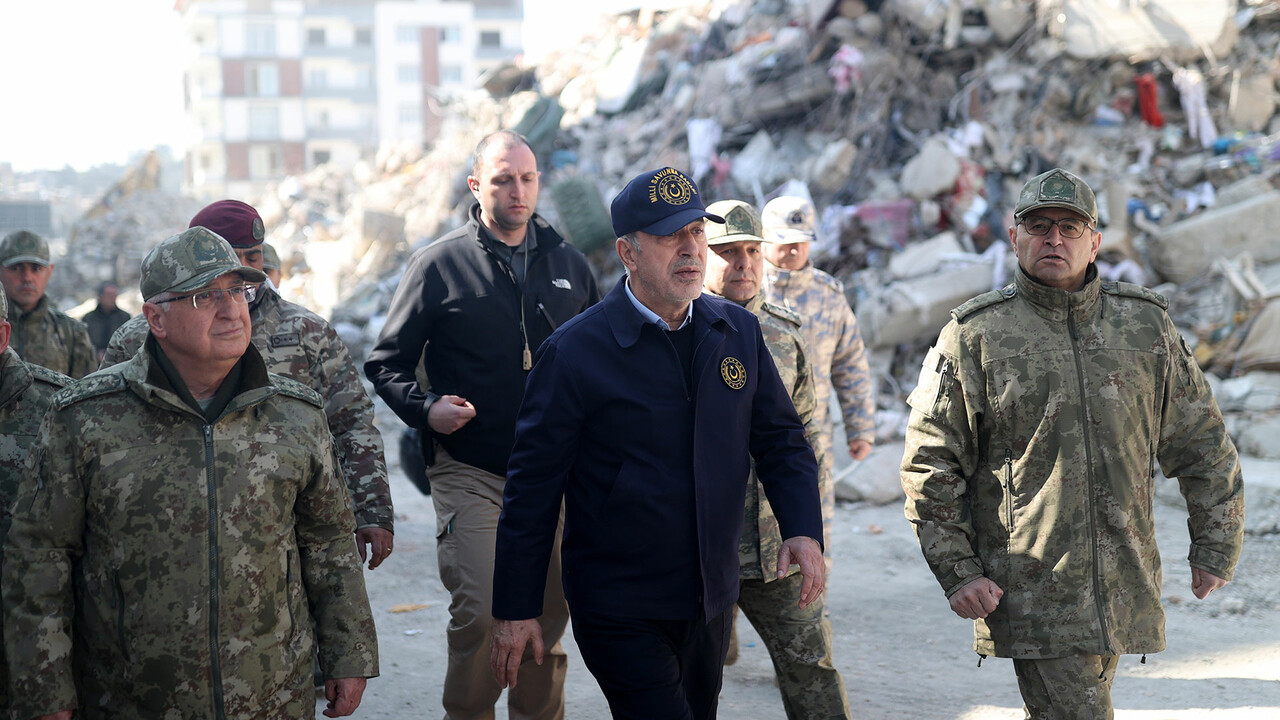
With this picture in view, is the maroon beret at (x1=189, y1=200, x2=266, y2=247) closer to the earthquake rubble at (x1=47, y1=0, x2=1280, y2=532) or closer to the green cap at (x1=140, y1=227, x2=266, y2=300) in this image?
the green cap at (x1=140, y1=227, x2=266, y2=300)

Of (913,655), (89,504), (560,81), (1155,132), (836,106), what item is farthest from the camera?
(560,81)

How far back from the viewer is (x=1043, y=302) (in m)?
Result: 3.16

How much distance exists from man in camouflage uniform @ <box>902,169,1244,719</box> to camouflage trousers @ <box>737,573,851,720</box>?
1.94ft

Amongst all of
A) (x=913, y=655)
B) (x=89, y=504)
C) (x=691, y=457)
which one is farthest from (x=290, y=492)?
(x=913, y=655)

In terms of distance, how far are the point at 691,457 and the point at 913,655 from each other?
3.14 meters

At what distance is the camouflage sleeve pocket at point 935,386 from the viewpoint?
319 centimetres

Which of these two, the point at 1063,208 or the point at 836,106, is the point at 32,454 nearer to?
the point at 1063,208

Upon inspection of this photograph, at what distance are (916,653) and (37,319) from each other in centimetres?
522

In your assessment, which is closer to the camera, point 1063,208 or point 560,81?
point 1063,208

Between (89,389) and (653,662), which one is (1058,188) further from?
(89,389)

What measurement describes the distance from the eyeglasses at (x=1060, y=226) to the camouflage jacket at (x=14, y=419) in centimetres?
277

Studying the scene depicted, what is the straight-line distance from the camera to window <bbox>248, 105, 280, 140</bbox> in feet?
190

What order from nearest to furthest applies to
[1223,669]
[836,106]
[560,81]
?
1. [1223,669]
2. [836,106]
3. [560,81]

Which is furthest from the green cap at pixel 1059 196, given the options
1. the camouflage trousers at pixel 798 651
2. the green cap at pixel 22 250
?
the green cap at pixel 22 250
